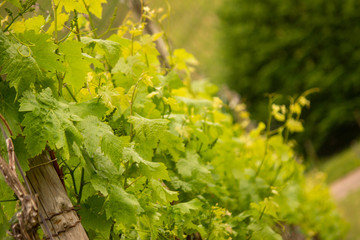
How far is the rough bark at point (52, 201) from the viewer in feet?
4.67

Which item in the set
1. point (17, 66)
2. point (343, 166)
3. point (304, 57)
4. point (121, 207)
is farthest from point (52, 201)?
point (304, 57)

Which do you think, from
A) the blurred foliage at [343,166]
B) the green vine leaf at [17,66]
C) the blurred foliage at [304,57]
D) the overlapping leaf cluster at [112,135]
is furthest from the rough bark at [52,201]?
the blurred foliage at [304,57]

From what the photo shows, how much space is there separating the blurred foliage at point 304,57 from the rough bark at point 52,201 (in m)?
16.6

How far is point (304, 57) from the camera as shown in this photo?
59.5 ft

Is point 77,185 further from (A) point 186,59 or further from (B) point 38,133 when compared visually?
(A) point 186,59

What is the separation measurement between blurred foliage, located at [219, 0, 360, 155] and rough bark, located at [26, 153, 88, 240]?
1658 centimetres

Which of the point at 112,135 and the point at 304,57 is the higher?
the point at 304,57

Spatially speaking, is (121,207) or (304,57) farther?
(304,57)

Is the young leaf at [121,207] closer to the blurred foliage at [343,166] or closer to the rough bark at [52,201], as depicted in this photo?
the rough bark at [52,201]

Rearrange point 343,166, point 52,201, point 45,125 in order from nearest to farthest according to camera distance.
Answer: point 45,125
point 52,201
point 343,166

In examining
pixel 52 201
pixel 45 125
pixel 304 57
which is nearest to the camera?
pixel 45 125

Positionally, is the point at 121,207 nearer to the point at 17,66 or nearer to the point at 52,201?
the point at 52,201

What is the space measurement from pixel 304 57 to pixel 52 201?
17780 millimetres

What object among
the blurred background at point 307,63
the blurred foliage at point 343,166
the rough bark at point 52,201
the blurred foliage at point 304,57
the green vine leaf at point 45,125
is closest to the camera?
the green vine leaf at point 45,125
